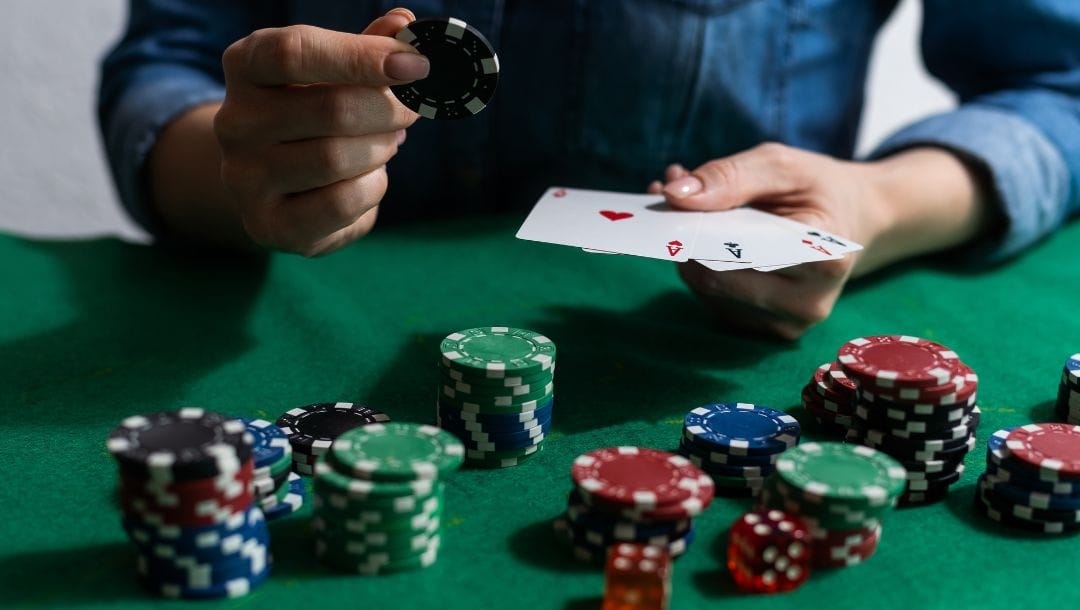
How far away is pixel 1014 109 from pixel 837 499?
1378 mm

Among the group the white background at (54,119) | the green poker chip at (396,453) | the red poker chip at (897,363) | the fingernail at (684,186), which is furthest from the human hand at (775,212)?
the white background at (54,119)

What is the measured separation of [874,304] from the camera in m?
1.92

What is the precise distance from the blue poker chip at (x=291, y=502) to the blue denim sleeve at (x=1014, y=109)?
1.39 m

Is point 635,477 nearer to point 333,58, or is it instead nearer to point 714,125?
point 333,58

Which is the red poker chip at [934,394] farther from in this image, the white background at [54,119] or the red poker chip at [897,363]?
the white background at [54,119]

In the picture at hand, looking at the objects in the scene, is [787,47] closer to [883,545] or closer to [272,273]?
[272,273]

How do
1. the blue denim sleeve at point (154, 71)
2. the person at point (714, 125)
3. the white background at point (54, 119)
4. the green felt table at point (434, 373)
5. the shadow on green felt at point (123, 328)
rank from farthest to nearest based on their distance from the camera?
the white background at point (54, 119) → the blue denim sleeve at point (154, 71) → the person at point (714, 125) → the shadow on green felt at point (123, 328) → the green felt table at point (434, 373)

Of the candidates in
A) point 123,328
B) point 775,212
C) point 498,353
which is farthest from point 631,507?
point 123,328

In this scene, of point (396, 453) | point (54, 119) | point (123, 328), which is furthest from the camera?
point (54, 119)

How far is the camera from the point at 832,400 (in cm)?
144

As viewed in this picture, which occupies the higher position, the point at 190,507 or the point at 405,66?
the point at 405,66

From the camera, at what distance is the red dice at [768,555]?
1.08 metres

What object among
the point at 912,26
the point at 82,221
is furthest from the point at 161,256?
the point at 912,26

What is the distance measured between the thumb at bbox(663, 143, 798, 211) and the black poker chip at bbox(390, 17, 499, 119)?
357mm
